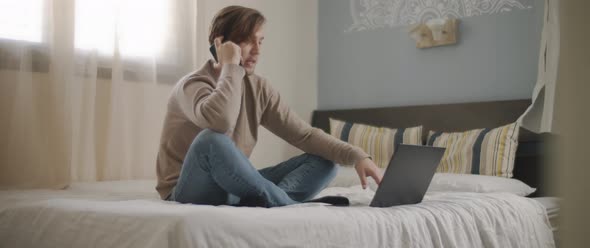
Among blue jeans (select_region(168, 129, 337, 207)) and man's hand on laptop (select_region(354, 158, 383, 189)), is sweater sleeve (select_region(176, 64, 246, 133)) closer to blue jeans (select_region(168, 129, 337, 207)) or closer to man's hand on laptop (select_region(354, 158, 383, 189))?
blue jeans (select_region(168, 129, 337, 207))

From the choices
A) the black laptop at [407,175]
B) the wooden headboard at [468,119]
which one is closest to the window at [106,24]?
the wooden headboard at [468,119]

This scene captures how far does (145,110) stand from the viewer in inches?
121

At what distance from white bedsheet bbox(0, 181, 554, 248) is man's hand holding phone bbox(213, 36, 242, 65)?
49 centimetres

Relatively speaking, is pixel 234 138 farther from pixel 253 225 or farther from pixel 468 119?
pixel 468 119

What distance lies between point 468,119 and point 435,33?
53 centimetres

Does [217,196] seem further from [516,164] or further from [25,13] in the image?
[516,164]

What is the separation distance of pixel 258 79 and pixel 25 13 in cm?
117

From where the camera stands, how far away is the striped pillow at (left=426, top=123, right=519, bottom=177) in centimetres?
293

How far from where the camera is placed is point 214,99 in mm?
1675

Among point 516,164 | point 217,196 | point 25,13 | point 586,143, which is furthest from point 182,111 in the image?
point 516,164

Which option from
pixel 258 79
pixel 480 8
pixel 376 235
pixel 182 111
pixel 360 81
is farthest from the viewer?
pixel 360 81

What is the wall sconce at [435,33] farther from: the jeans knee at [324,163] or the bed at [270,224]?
the jeans knee at [324,163]

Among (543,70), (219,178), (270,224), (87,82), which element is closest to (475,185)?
(543,70)

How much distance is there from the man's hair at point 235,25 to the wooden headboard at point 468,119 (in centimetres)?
154
